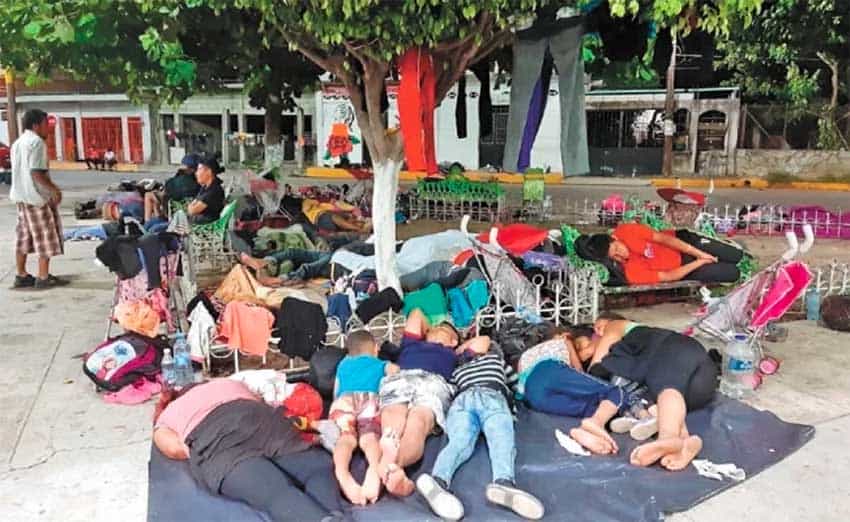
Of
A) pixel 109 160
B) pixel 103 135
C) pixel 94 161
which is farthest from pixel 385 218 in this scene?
pixel 103 135

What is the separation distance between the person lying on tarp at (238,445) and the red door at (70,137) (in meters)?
34.4

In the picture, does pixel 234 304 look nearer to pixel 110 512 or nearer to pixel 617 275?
pixel 110 512

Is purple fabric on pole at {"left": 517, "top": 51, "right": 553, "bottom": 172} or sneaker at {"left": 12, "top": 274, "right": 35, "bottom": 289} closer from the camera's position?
purple fabric on pole at {"left": 517, "top": 51, "right": 553, "bottom": 172}


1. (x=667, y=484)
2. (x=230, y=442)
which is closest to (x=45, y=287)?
(x=230, y=442)

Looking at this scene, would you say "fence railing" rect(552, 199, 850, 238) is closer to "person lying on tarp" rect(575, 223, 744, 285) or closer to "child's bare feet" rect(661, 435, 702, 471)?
"person lying on tarp" rect(575, 223, 744, 285)

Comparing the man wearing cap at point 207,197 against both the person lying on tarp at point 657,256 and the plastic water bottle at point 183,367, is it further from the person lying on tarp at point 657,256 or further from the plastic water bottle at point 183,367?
the person lying on tarp at point 657,256

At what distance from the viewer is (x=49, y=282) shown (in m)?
8.12

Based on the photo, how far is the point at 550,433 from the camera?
4.34m

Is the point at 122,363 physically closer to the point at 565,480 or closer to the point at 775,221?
the point at 565,480

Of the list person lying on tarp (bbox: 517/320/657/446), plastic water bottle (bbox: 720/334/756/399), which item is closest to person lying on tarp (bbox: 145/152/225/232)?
person lying on tarp (bbox: 517/320/657/446)

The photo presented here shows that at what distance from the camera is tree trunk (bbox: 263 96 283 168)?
40.4 feet

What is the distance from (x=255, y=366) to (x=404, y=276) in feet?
5.77

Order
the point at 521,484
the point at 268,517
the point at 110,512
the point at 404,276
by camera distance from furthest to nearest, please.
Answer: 1. the point at 404,276
2. the point at 521,484
3. the point at 110,512
4. the point at 268,517

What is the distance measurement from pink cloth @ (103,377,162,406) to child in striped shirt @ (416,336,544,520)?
2.02 m
